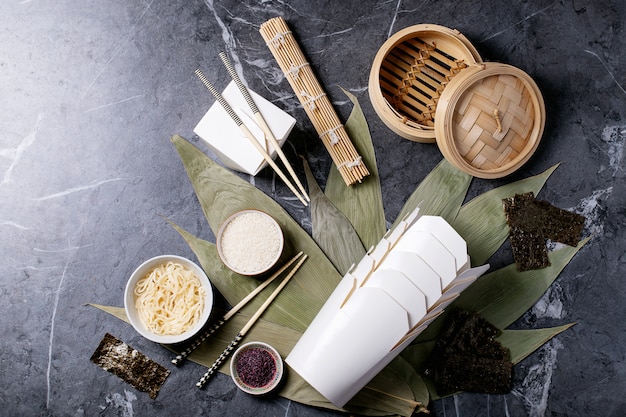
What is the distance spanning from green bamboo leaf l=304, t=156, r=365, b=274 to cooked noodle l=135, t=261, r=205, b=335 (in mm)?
631

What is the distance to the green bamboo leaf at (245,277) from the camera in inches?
108

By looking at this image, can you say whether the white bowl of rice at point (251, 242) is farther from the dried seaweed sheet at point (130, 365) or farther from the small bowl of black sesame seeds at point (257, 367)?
the dried seaweed sheet at point (130, 365)

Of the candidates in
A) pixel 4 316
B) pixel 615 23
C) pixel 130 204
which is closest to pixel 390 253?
pixel 130 204

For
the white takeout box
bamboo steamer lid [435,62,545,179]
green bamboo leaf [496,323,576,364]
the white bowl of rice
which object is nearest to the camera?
the white takeout box

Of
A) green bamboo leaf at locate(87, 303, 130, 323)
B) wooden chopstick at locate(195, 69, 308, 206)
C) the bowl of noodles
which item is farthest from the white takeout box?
green bamboo leaf at locate(87, 303, 130, 323)

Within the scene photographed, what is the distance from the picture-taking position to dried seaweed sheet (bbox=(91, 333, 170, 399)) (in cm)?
274

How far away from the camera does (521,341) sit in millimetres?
2746

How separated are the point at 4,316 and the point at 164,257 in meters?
0.92

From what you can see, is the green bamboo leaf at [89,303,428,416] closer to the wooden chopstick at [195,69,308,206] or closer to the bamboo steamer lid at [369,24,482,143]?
the wooden chopstick at [195,69,308,206]

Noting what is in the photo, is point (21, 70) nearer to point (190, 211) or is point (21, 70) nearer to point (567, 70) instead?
point (190, 211)

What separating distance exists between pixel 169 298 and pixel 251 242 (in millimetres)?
453

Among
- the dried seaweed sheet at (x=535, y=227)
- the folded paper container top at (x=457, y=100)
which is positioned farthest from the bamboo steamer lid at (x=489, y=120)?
the dried seaweed sheet at (x=535, y=227)

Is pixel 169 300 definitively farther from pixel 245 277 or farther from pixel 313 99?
pixel 313 99

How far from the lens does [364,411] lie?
267 cm
